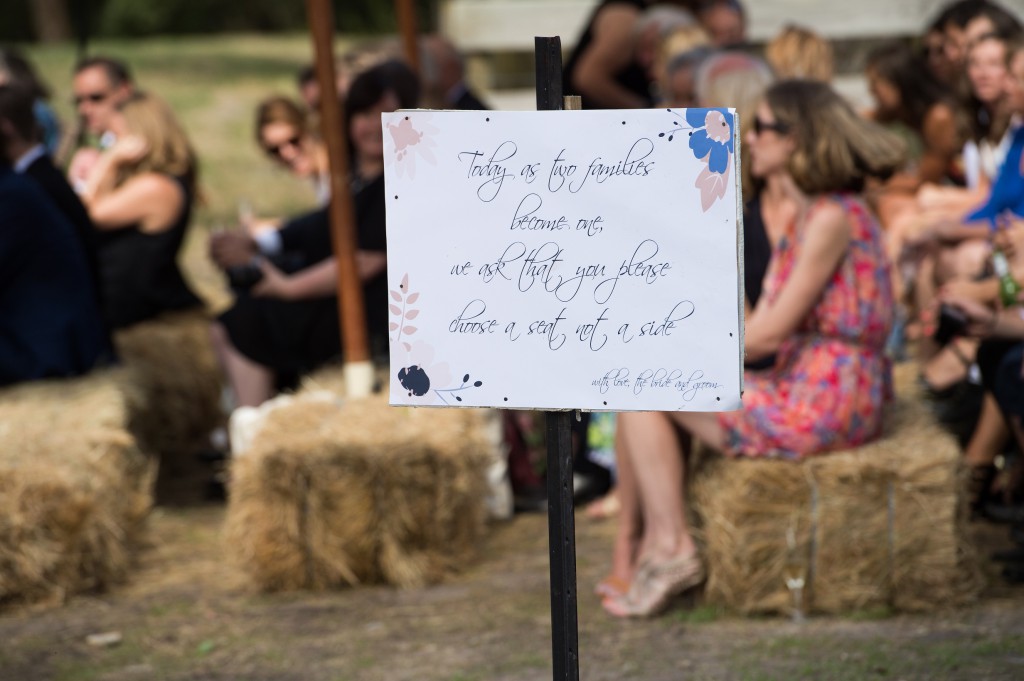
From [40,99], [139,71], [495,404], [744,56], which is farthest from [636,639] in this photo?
[139,71]

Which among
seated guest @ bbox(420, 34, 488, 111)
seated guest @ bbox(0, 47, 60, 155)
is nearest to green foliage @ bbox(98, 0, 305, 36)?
seated guest @ bbox(0, 47, 60, 155)

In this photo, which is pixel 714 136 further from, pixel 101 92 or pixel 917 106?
pixel 101 92

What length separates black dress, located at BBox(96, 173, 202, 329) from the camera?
21.0 feet

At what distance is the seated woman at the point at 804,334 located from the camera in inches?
158

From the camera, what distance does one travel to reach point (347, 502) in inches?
174

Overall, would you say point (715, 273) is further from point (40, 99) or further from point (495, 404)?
point (40, 99)

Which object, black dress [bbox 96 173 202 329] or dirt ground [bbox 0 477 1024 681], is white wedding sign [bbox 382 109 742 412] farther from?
black dress [bbox 96 173 202 329]

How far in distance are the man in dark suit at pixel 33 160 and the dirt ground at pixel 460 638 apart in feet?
5.54

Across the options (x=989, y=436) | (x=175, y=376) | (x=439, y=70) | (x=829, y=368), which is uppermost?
(x=439, y=70)

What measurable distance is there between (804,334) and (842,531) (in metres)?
0.57

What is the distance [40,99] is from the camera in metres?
7.56

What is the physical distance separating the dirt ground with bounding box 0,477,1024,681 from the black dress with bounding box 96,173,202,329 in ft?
6.96

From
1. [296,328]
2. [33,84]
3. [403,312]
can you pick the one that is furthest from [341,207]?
[33,84]

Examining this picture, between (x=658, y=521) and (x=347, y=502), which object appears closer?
(x=658, y=521)
